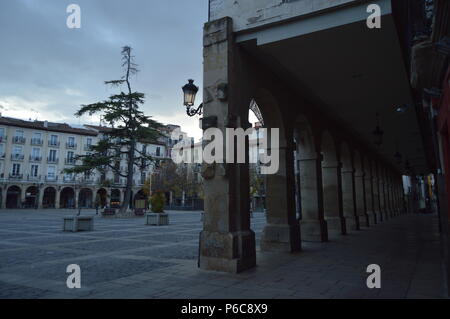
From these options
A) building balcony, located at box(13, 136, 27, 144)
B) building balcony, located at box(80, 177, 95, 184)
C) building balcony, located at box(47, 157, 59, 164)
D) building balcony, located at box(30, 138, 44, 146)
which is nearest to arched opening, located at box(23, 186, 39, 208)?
building balcony, located at box(47, 157, 59, 164)

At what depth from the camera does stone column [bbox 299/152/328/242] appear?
9.91 m

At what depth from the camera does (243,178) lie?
21.0 ft

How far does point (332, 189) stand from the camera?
11977mm

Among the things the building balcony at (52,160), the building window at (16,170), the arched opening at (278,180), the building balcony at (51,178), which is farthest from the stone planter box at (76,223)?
the building balcony at (52,160)

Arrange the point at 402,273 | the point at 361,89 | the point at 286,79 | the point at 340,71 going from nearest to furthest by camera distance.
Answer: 1. the point at 402,273
2. the point at 340,71
3. the point at 286,79
4. the point at 361,89

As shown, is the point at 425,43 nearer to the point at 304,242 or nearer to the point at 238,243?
the point at 238,243

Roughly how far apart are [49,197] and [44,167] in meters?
5.16

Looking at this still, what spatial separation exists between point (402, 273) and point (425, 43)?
3.83 metres

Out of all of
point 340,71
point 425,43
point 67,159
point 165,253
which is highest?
point 67,159

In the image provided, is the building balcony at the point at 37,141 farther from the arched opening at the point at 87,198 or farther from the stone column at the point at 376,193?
the stone column at the point at 376,193

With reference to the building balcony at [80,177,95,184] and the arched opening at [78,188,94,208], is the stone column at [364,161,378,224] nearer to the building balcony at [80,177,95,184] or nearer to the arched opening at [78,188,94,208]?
the building balcony at [80,177,95,184]

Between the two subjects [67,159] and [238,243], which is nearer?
[238,243]

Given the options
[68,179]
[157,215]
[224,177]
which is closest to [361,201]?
[157,215]

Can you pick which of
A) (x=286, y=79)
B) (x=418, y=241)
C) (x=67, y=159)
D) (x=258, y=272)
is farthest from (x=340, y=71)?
(x=67, y=159)
